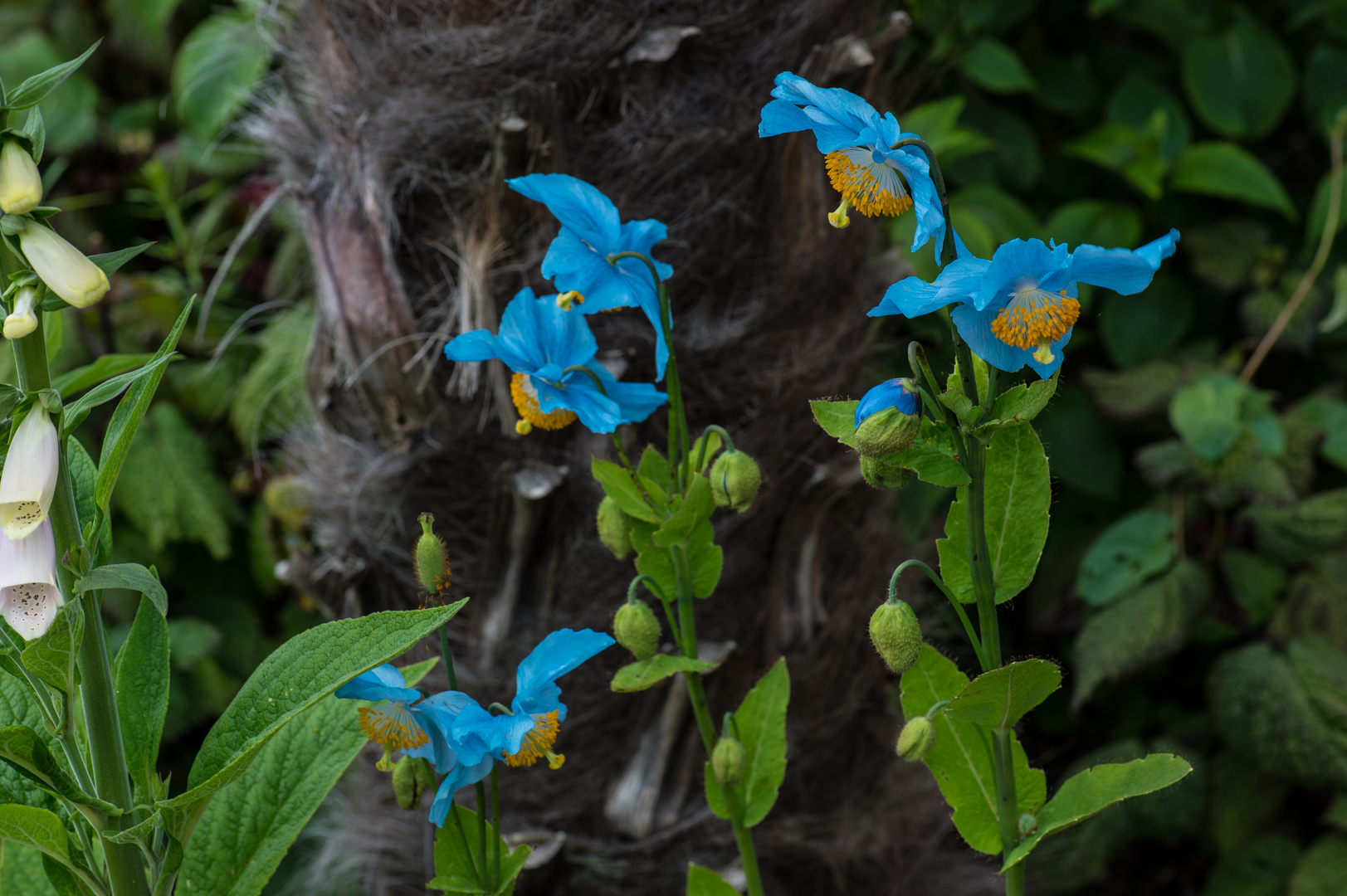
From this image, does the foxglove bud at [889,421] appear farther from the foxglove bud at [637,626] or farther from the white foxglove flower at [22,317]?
the white foxglove flower at [22,317]

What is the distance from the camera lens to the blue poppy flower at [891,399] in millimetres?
504

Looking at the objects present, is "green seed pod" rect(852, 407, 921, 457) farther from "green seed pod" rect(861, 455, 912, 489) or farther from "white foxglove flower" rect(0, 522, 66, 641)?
"white foxglove flower" rect(0, 522, 66, 641)

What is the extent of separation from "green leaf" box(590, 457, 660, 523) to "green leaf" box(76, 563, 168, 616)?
0.79 ft

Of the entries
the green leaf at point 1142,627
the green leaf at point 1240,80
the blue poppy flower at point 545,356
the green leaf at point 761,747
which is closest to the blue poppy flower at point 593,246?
the blue poppy flower at point 545,356

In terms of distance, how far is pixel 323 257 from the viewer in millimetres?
1066

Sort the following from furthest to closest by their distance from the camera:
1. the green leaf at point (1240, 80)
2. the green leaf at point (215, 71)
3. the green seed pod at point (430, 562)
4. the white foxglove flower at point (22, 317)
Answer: the green leaf at point (1240, 80) → the green leaf at point (215, 71) → the green seed pod at point (430, 562) → the white foxglove flower at point (22, 317)

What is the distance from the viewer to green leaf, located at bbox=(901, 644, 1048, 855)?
617 mm

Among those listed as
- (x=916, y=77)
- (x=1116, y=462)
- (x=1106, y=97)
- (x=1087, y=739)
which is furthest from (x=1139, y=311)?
(x=1087, y=739)

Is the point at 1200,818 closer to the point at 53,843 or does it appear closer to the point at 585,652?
the point at 585,652

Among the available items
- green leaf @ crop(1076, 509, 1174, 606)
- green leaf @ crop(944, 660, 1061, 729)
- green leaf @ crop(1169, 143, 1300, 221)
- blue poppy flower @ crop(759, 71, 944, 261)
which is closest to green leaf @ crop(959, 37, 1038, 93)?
green leaf @ crop(1169, 143, 1300, 221)

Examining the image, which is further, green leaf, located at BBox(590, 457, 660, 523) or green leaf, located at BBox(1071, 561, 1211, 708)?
green leaf, located at BBox(1071, 561, 1211, 708)

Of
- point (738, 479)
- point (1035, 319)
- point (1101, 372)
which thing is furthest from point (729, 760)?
point (1101, 372)

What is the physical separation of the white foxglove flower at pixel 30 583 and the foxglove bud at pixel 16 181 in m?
0.14

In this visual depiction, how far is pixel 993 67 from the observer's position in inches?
59.0
